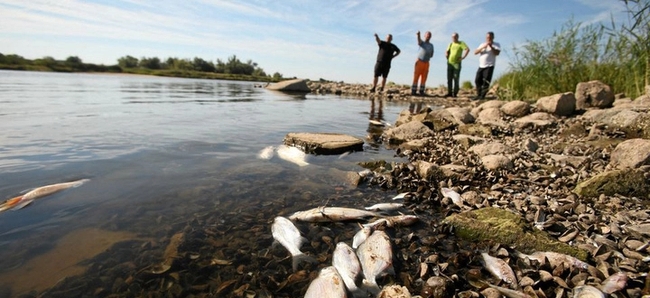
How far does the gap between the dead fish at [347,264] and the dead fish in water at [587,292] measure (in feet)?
4.59

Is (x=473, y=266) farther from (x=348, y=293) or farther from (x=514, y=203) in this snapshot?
(x=514, y=203)

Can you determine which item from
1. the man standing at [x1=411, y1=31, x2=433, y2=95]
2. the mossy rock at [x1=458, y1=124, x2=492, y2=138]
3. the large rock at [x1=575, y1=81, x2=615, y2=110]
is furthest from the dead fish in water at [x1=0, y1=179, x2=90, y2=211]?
the man standing at [x1=411, y1=31, x2=433, y2=95]

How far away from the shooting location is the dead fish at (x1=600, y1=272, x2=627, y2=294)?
199 cm

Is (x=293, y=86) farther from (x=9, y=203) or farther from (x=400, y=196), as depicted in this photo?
(x=9, y=203)

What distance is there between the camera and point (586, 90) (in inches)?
320

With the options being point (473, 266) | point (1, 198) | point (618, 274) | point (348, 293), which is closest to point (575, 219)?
point (618, 274)

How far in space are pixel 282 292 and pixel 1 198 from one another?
317 centimetres

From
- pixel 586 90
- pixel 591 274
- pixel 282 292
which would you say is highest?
pixel 586 90

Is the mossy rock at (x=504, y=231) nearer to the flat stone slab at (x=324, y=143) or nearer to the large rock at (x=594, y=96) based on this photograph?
the flat stone slab at (x=324, y=143)

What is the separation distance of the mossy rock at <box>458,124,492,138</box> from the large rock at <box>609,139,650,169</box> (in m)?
2.64

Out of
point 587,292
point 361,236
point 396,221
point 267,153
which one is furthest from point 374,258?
point 267,153

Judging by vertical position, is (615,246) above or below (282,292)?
above

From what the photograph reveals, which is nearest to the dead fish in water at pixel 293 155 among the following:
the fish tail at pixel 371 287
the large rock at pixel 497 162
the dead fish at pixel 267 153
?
the dead fish at pixel 267 153

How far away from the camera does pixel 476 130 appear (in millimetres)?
7016
